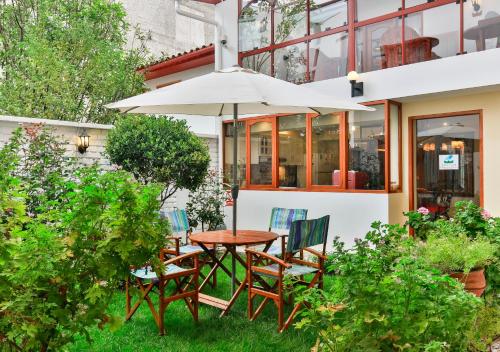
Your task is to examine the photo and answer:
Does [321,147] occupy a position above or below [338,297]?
above

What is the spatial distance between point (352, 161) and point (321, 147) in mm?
717

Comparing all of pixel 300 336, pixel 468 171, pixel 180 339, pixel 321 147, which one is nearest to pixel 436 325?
pixel 300 336

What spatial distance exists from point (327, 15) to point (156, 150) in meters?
3.97

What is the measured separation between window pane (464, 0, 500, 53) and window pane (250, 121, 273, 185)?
396cm

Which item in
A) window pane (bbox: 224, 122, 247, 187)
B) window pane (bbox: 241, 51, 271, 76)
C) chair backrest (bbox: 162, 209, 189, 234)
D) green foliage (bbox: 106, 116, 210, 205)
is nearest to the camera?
chair backrest (bbox: 162, 209, 189, 234)

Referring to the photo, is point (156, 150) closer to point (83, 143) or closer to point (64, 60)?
point (83, 143)

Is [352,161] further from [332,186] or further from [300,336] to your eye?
[300,336]

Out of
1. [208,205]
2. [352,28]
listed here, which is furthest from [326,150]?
[208,205]

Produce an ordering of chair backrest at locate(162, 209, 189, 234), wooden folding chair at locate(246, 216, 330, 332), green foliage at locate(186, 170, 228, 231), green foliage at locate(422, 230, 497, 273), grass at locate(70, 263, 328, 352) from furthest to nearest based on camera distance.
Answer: green foliage at locate(186, 170, 228, 231) → chair backrest at locate(162, 209, 189, 234) → wooden folding chair at locate(246, 216, 330, 332) → grass at locate(70, 263, 328, 352) → green foliage at locate(422, 230, 497, 273)

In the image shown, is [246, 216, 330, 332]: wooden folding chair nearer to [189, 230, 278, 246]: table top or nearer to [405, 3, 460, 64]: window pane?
[189, 230, 278, 246]: table top

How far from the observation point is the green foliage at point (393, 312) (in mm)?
2248

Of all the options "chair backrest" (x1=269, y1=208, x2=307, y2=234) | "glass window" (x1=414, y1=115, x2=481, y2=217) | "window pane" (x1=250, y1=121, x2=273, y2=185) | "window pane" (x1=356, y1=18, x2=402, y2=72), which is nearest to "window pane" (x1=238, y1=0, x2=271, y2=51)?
"window pane" (x1=250, y1=121, x2=273, y2=185)

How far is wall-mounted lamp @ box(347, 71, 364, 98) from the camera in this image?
25.0 feet

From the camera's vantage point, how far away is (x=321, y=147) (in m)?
8.43
